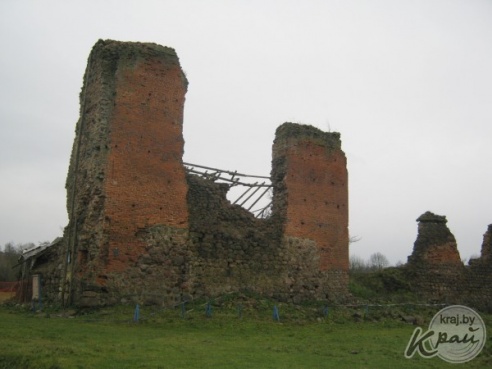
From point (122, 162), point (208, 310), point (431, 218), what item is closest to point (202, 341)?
point (208, 310)

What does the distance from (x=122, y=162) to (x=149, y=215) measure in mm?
1564

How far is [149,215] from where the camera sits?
13.8m

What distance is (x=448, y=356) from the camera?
31.9 feet

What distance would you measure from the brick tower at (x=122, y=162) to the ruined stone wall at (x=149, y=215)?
0.03 m

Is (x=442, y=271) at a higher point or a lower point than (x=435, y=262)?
lower

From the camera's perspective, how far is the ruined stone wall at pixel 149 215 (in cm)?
1328

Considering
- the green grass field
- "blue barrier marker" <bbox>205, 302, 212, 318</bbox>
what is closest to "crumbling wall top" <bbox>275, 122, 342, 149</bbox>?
the green grass field

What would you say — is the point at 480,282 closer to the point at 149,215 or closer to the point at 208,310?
the point at 208,310

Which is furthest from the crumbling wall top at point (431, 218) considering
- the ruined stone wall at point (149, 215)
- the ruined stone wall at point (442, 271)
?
the ruined stone wall at point (149, 215)

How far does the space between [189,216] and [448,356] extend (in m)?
7.63

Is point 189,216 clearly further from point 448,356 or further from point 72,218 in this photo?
point 448,356

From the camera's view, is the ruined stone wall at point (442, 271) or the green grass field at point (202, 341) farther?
the ruined stone wall at point (442, 271)

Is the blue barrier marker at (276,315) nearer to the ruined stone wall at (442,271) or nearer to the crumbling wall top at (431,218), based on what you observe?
the ruined stone wall at (442,271)

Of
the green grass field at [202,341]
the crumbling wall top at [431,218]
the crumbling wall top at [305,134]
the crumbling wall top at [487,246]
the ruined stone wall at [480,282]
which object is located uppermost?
the crumbling wall top at [305,134]
